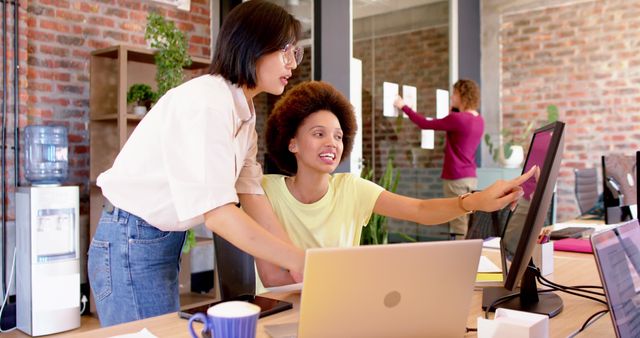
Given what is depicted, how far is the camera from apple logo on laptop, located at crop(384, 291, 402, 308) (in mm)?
1022

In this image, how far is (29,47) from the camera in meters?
3.89

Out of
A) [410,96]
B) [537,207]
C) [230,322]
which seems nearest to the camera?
[230,322]

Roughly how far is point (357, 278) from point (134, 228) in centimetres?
84

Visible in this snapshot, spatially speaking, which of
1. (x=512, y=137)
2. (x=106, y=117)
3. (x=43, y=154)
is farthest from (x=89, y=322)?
(x=512, y=137)

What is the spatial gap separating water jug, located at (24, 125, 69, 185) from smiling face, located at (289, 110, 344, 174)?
2.33 meters

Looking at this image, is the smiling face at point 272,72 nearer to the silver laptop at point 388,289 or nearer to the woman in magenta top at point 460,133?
the silver laptop at point 388,289

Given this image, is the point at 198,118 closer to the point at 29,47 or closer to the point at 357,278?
the point at 357,278

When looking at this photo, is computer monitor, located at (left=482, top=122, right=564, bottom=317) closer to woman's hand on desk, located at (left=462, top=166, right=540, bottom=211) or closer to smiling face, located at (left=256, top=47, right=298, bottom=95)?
woman's hand on desk, located at (left=462, top=166, right=540, bottom=211)

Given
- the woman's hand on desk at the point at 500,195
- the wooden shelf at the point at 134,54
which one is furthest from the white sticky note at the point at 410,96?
the woman's hand on desk at the point at 500,195

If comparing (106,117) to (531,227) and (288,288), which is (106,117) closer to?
(288,288)

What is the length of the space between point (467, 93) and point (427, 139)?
27.7 inches

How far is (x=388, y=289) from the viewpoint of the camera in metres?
1.01

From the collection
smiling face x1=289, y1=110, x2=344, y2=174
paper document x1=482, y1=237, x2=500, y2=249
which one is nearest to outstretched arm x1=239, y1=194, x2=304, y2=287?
smiling face x1=289, y1=110, x2=344, y2=174

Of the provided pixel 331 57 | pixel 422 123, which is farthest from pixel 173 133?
pixel 422 123
